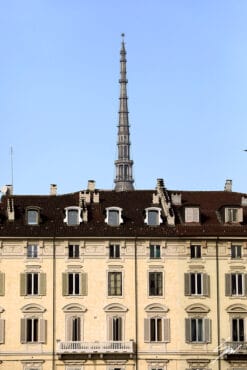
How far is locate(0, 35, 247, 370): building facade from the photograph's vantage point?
115625mm

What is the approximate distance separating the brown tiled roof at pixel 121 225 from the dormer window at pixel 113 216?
45 cm

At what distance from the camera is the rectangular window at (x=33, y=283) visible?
116m

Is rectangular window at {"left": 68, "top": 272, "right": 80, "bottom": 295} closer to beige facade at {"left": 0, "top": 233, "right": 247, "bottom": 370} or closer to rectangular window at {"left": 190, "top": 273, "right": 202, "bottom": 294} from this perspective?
beige facade at {"left": 0, "top": 233, "right": 247, "bottom": 370}

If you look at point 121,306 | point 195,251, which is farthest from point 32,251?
point 195,251

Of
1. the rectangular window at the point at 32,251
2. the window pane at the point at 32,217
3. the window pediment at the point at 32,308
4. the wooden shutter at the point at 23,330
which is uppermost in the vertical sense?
the window pane at the point at 32,217

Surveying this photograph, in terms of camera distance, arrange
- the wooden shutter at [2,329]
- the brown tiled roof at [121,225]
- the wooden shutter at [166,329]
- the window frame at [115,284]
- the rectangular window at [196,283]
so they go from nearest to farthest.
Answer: the wooden shutter at [2,329]
the wooden shutter at [166,329]
the window frame at [115,284]
the rectangular window at [196,283]
the brown tiled roof at [121,225]

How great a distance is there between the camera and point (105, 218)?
392ft

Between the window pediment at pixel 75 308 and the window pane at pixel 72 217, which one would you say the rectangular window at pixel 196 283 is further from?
the window pane at pixel 72 217

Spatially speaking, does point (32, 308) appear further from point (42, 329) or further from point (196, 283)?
point (196, 283)

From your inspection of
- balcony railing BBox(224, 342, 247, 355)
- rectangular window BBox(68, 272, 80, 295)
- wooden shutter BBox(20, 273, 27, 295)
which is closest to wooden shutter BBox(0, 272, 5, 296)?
wooden shutter BBox(20, 273, 27, 295)

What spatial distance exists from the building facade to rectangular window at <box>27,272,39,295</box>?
0.09 meters

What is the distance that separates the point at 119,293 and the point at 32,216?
10.4 m

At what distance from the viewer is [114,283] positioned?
384ft

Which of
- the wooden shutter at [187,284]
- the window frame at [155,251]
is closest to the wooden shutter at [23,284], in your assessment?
the window frame at [155,251]
